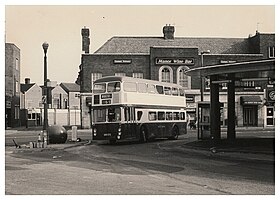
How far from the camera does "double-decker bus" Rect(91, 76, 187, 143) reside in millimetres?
23859

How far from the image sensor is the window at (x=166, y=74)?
159ft

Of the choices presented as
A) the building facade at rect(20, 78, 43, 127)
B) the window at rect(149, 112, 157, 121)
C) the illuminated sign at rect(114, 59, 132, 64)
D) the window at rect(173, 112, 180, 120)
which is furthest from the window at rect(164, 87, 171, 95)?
the building facade at rect(20, 78, 43, 127)

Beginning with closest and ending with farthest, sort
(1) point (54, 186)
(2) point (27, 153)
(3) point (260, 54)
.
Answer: (1) point (54, 186)
(2) point (27, 153)
(3) point (260, 54)

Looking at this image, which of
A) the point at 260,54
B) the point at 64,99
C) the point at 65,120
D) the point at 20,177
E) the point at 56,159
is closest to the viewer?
the point at 20,177

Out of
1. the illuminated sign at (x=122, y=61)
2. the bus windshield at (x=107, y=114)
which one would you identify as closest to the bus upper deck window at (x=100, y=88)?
the bus windshield at (x=107, y=114)

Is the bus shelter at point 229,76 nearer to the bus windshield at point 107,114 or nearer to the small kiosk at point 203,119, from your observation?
the small kiosk at point 203,119

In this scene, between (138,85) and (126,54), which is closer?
(138,85)

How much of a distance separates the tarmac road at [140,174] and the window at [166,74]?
29.4 metres

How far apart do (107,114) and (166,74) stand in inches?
994

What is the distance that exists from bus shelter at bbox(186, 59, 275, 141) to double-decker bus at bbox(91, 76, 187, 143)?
12.6 feet
